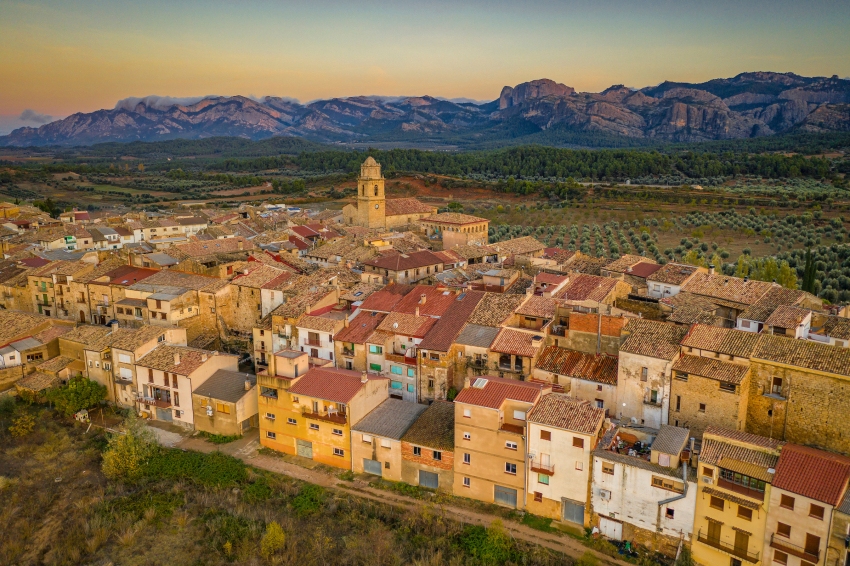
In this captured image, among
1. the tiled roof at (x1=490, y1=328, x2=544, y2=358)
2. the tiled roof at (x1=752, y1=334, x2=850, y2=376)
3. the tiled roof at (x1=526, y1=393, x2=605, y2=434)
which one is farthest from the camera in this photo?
the tiled roof at (x1=490, y1=328, x2=544, y2=358)

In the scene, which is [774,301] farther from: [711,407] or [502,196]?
[502,196]

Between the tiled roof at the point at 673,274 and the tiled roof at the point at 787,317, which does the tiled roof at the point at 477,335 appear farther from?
the tiled roof at the point at 673,274

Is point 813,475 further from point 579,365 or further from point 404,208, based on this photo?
point 404,208

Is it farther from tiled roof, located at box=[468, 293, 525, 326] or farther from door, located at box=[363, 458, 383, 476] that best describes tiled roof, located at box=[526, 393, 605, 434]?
tiled roof, located at box=[468, 293, 525, 326]

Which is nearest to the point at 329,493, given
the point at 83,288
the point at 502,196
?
the point at 83,288

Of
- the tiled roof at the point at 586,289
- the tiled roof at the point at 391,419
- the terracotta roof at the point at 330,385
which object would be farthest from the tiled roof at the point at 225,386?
the tiled roof at the point at 586,289

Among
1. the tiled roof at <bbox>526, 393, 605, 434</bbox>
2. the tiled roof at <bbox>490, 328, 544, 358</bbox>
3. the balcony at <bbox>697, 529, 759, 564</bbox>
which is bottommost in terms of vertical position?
the balcony at <bbox>697, 529, 759, 564</bbox>

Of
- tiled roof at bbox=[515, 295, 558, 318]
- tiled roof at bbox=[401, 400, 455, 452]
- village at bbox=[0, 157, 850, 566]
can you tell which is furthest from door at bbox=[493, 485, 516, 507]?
tiled roof at bbox=[515, 295, 558, 318]
